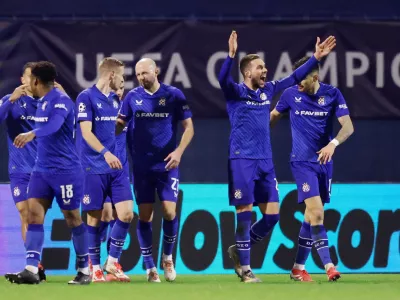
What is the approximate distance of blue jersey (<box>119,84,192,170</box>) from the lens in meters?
10.8

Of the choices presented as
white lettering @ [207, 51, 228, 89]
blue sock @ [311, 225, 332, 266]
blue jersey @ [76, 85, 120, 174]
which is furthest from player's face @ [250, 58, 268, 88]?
white lettering @ [207, 51, 228, 89]

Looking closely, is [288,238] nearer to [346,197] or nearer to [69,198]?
[346,197]

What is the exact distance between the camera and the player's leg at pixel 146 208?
1080 cm

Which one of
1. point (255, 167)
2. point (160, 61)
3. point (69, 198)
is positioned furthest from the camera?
point (160, 61)

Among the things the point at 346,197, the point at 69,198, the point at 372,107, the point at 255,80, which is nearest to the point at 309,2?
the point at 372,107

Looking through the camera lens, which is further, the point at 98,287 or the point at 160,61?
the point at 160,61

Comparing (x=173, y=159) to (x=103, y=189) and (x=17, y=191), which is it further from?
(x=17, y=191)

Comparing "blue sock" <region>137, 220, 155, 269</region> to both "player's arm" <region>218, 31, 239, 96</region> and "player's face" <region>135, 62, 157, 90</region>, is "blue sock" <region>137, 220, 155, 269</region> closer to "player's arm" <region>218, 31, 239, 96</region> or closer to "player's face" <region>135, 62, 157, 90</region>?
"player's face" <region>135, 62, 157, 90</region>

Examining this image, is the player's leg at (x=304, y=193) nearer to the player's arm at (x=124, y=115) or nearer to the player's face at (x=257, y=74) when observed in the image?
the player's face at (x=257, y=74)

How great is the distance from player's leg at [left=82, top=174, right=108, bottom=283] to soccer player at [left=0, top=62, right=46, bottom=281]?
57 cm

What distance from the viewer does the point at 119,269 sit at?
10977mm

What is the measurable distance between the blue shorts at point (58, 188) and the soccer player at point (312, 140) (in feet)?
7.80

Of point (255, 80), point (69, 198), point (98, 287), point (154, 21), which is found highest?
point (154, 21)

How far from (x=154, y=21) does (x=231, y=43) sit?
451 cm
